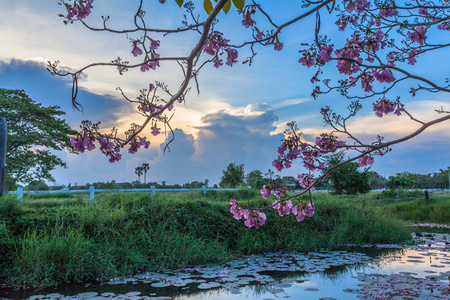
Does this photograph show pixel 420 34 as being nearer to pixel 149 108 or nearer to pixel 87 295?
pixel 149 108

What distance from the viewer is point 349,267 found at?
6.52 meters

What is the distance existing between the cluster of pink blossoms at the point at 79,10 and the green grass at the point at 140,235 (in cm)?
392

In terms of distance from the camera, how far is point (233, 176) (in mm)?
23672

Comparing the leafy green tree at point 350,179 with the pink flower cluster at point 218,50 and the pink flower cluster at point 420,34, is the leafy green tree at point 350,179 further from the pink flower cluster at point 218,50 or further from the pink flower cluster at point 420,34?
the pink flower cluster at point 218,50

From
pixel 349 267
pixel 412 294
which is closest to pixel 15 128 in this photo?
pixel 349 267

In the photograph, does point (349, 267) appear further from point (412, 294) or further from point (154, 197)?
point (154, 197)

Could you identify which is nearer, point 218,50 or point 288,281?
point 218,50

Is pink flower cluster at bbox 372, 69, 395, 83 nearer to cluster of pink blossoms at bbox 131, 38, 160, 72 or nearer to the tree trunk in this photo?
cluster of pink blossoms at bbox 131, 38, 160, 72

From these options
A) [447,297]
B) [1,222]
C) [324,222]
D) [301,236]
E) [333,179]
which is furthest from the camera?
[333,179]

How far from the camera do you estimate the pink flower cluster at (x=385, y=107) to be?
4121 mm

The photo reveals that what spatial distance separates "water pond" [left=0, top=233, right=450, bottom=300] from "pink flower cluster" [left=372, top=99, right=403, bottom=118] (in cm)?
225

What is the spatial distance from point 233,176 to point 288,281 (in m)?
18.2

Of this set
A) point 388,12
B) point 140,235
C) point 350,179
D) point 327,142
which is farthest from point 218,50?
point 350,179

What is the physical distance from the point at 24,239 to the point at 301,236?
587cm
